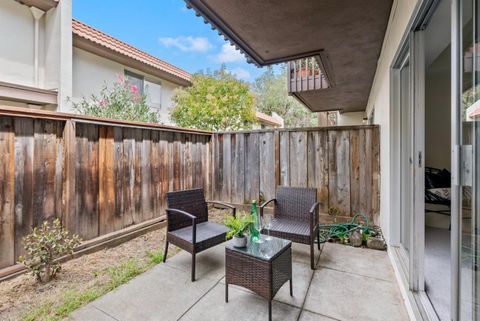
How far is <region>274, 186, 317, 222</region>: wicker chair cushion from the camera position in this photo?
10.6ft

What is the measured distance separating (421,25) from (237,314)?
272 centimetres

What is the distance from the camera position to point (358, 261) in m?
2.90

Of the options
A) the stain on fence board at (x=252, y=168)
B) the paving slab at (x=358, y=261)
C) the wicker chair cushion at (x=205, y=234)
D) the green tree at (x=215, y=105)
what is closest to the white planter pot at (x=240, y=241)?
the wicker chair cushion at (x=205, y=234)

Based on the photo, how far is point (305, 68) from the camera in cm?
552

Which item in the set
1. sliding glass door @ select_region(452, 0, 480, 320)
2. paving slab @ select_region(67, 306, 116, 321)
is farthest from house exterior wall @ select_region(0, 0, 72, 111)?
sliding glass door @ select_region(452, 0, 480, 320)

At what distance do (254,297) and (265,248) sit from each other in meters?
0.49

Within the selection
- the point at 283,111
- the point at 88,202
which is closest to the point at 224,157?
the point at 88,202

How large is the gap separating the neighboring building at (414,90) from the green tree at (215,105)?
2.38 meters

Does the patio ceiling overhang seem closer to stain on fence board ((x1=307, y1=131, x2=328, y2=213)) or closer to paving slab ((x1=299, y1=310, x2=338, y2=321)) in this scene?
stain on fence board ((x1=307, y1=131, x2=328, y2=213))

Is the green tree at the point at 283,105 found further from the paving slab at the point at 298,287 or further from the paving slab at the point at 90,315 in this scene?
the paving slab at the point at 90,315

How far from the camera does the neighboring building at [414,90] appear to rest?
3.71ft

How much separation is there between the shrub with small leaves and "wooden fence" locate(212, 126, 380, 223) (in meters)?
3.08

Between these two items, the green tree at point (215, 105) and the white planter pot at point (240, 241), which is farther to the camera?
the green tree at point (215, 105)

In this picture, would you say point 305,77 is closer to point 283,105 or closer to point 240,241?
point 240,241
